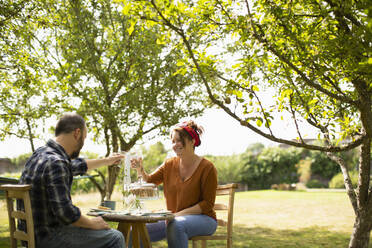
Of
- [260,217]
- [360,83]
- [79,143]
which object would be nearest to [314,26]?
[360,83]

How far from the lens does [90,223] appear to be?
2.13 meters

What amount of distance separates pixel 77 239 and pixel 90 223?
0.36ft

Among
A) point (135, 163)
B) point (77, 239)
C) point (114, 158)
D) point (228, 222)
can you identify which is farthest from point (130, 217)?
point (228, 222)

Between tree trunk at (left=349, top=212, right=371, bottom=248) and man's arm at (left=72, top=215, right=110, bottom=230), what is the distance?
3144mm

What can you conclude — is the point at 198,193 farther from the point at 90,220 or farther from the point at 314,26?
the point at 314,26

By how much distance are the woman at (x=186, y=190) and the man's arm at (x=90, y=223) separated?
2.42 feet

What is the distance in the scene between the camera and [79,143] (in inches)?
92.4

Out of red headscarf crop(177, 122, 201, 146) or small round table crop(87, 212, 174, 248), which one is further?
red headscarf crop(177, 122, 201, 146)

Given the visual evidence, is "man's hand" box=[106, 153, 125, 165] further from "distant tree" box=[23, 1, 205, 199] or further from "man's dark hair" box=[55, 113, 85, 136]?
"distant tree" box=[23, 1, 205, 199]

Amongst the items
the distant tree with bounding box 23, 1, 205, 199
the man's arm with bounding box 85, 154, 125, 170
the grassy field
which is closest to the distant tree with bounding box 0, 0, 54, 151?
the distant tree with bounding box 23, 1, 205, 199

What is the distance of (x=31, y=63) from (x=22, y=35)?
452mm

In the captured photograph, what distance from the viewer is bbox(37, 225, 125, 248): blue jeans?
2.09 m

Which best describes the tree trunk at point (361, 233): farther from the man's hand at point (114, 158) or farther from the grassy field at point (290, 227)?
the man's hand at point (114, 158)

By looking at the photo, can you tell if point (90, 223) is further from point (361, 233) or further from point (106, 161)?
point (361, 233)
